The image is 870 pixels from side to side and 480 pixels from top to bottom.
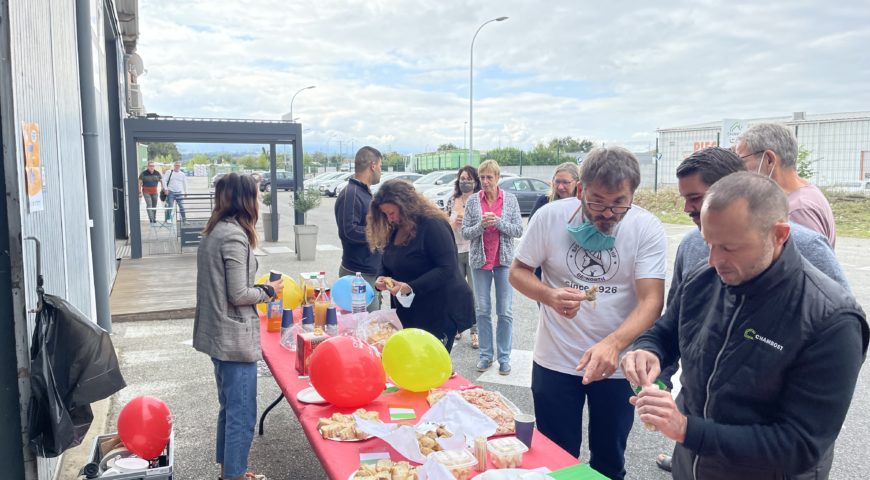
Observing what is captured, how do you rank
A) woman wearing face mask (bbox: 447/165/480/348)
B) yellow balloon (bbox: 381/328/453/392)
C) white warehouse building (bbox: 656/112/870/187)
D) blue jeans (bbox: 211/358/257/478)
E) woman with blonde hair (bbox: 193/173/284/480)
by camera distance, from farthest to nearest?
1. white warehouse building (bbox: 656/112/870/187)
2. woman wearing face mask (bbox: 447/165/480/348)
3. blue jeans (bbox: 211/358/257/478)
4. woman with blonde hair (bbox: 193/173/284/480)
5. yellow balloon (bbox: 381/328/453/392)

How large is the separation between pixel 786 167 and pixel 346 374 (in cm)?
230

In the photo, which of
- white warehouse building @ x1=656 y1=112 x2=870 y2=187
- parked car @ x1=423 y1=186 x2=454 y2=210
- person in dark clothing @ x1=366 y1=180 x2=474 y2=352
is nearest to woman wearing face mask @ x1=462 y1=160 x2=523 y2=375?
person in dark clothing @ x1=366 y1=180 x2=474 y2=352

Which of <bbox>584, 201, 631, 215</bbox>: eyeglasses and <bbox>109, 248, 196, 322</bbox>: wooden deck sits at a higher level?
<bbox>584, 201, 631, 215</bbox>: eyeglasses

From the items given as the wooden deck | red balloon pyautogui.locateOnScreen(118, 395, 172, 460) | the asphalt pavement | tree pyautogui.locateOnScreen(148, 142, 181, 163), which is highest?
A: tree pyautogui.locateOnScreen(148, 142, 181, 163)

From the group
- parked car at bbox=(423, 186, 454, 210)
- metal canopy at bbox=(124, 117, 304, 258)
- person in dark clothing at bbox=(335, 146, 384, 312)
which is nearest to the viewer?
person in dark clothing at bbox=(335, 146, 384, 312)

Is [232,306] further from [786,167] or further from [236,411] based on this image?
[786,167]

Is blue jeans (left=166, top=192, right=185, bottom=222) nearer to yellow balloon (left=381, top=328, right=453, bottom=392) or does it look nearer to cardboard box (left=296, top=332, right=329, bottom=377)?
cardboard box (left=296, top=332, right=329, bottom=377)

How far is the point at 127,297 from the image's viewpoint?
8.23 m

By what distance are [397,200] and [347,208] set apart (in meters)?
1.63

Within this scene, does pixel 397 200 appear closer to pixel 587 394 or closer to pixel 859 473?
pixel 587 394

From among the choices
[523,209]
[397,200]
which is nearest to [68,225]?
[397,200]

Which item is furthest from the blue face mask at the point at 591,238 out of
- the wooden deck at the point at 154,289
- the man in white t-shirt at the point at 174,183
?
the man in white t-shirt at the point at 174,183

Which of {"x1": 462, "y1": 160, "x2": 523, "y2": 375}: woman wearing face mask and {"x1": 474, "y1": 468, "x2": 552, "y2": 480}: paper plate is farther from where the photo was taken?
{"x1": 462, "y1": 160, "x2": 523, "y2": 375}: woman wearing face mask

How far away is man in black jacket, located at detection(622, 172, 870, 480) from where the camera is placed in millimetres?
1446
